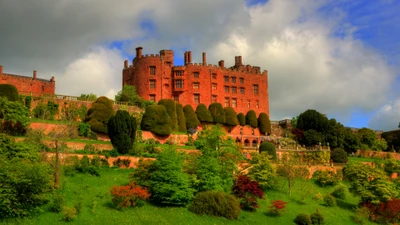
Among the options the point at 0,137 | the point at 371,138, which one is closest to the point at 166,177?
the point at 0,137

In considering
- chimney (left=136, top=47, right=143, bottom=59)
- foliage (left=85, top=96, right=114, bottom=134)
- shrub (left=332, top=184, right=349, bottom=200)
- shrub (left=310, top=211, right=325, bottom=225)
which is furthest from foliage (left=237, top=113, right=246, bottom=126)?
shrub (left=310, top=211, right=325, bottom=225)

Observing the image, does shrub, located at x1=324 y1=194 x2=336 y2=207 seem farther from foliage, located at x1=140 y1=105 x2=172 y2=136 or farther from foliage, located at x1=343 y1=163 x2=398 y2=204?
foliage, located at x1=140 y1=105 x2=172 y2=136

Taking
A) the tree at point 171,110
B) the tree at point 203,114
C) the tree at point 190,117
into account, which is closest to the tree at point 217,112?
the tree at point 203,114

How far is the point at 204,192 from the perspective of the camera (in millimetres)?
37000

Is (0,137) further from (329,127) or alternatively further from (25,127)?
(329,127)

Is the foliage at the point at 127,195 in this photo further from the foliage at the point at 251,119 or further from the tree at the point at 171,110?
the foliage at the point at 251,119

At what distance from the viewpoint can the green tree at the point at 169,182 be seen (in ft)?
117

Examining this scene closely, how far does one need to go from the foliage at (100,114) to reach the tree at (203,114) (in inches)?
609

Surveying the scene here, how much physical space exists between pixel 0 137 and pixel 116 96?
32.3 m

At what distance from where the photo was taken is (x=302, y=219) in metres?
37.8

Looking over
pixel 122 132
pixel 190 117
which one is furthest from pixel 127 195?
pixel 190 117

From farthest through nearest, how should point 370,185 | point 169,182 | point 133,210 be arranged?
point 370,185, point 169,182, point 133,210

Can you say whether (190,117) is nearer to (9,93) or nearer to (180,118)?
(180,118)

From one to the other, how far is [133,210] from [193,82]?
41059 mm
